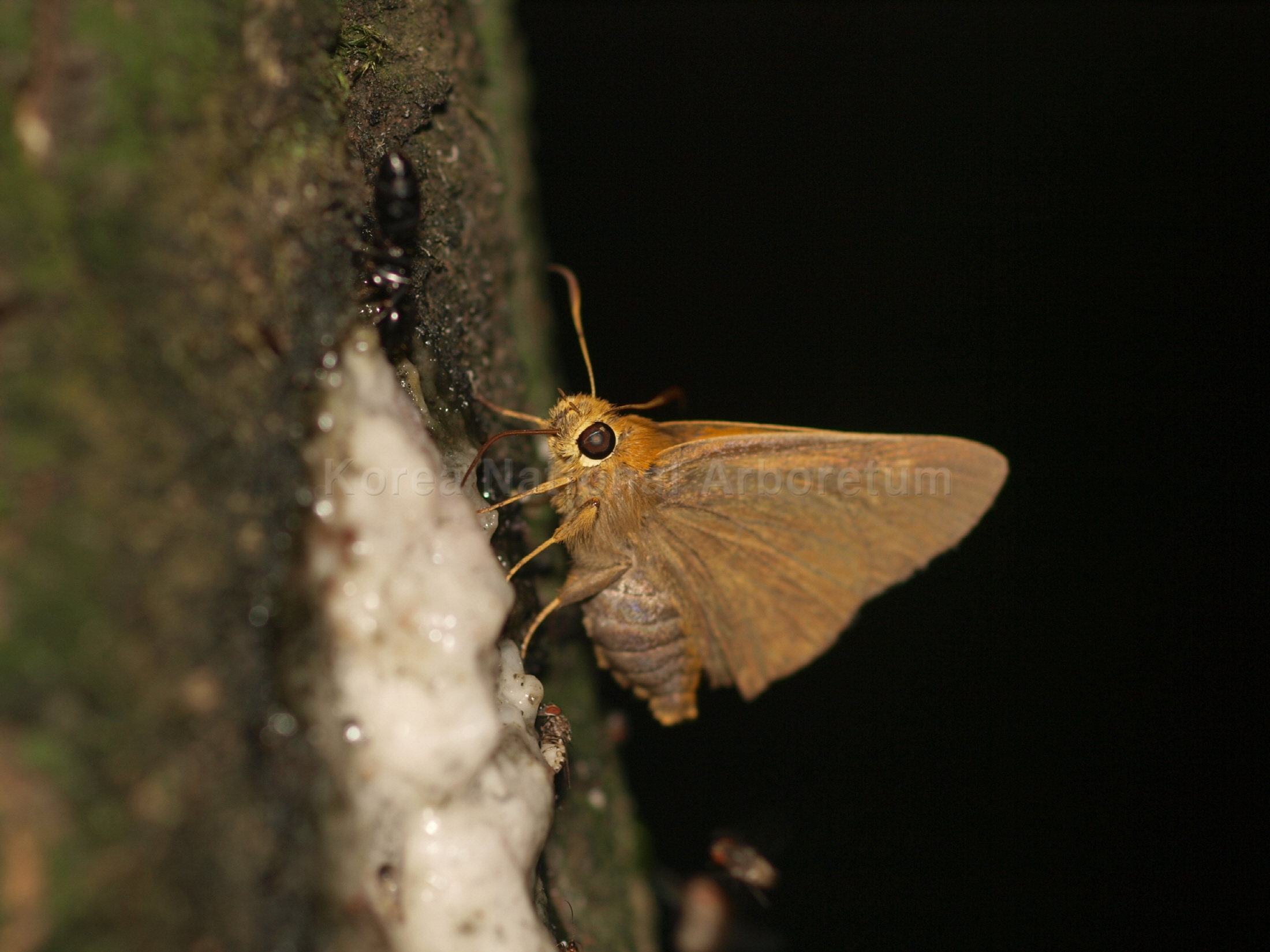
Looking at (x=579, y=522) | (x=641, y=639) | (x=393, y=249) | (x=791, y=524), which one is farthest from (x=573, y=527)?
(x=393, y=249)

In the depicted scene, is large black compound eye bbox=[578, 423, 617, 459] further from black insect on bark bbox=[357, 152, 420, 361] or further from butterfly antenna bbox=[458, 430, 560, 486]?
black insect on bark bbox=[357, 152, 420, 361]

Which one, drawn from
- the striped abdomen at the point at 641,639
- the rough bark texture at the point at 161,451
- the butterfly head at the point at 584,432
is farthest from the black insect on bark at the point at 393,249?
the striped abdomen at the point at 641,639

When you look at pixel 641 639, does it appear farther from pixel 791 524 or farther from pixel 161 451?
pixel 161 451

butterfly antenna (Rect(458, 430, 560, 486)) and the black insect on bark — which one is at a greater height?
the black insect on bark

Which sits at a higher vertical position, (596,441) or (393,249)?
(393,249)

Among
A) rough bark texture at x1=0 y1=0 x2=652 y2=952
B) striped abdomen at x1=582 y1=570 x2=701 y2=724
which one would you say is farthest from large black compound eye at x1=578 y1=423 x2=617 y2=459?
rough bark texture at x1=0 y1=0 x2=652 y2=952

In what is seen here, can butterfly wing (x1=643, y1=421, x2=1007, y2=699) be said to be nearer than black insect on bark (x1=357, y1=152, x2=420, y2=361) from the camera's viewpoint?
No
